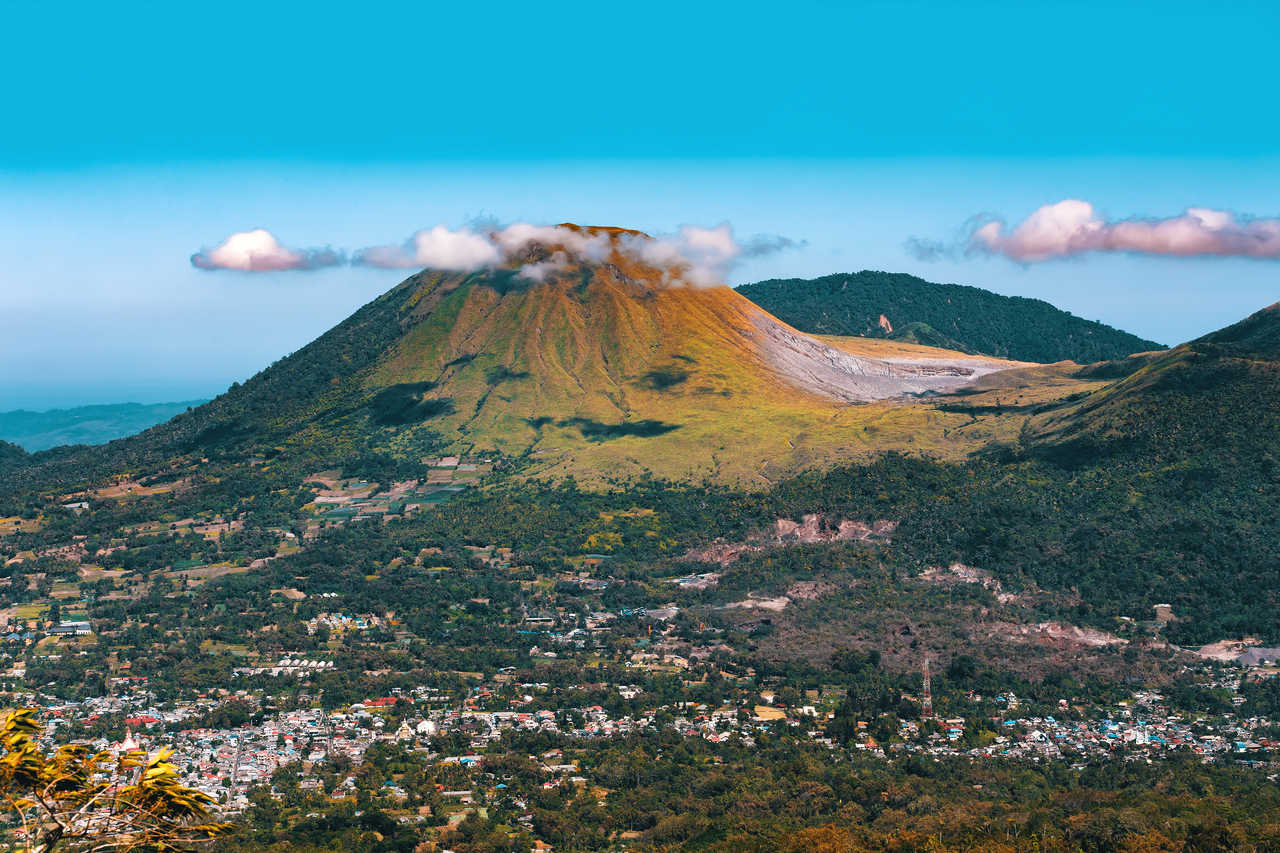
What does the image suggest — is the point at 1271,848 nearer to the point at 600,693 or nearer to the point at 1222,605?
the point at 600,693

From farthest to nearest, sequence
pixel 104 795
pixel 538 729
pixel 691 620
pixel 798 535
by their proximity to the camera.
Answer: pixel 798 535 → pixel 691 620 → pixel 538 729 → pixel 104 795

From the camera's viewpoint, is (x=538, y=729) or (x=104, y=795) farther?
(x=538, y=729)

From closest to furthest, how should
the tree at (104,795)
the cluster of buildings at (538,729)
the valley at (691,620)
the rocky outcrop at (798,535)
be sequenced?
the tree at (104,795), the valley at (691,620), the cluster of buildings at (538,729), the rocky outcrop at (798,535)

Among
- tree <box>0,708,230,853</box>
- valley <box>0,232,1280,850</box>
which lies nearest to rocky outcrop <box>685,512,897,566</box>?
valley <box>0,232,1280,850</box>

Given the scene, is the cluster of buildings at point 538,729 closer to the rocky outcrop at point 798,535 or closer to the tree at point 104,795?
the rocky outcrop at point 798,535

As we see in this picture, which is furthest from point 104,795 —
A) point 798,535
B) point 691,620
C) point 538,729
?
point 798,535

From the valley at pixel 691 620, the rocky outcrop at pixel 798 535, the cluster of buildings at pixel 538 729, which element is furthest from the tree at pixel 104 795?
the rocky outcrop at pixel 798 535

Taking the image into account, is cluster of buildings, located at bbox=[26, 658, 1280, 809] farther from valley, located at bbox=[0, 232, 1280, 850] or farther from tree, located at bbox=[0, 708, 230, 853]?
tree, located at bbox=[0, 708, 230, 853]

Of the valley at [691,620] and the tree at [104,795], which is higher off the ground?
the tree at [104,795]

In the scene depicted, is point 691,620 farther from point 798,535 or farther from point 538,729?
point 538,729

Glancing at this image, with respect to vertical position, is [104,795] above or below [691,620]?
above

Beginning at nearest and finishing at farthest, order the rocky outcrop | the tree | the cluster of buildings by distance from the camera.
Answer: the tree
the cluster of buildings
the rocky outcrop

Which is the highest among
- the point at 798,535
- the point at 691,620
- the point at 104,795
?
the point at 104,795
